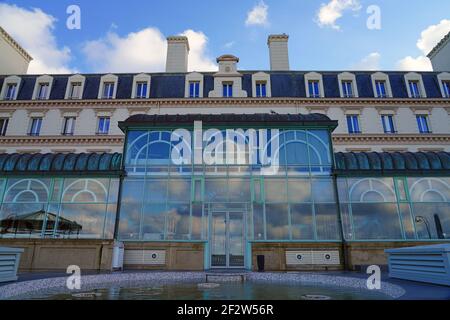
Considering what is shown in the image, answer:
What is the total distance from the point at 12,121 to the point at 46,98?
334cm

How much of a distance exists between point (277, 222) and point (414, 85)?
21011 mm

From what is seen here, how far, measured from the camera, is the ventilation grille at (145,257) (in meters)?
12.6

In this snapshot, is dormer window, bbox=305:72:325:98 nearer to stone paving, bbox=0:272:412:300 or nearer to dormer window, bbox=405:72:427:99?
dormer window, bbox=405:72:427:99

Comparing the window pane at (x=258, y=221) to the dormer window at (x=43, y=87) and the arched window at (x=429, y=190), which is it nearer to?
the arched window at (x=429, y=190)

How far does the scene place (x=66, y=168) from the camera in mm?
14125

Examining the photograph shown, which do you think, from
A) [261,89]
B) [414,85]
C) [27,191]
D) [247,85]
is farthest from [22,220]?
[414,85]

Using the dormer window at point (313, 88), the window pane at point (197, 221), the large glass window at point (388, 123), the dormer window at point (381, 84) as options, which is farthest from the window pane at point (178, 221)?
the dormer window at point (381, 84)

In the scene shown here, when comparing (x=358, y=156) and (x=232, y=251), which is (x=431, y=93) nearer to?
(x=358, y=156)

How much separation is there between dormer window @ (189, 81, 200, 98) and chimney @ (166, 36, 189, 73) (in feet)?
9.74

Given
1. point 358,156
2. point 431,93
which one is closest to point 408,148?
point 431,93

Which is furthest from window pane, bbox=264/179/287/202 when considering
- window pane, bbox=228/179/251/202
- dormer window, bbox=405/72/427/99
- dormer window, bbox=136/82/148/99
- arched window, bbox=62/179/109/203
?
dormer window, bbox=405/72/427/99

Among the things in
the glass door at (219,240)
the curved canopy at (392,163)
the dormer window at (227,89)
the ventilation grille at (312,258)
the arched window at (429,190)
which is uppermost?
the dormer window at (227,89)

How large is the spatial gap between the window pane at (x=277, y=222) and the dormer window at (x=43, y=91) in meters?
22.4

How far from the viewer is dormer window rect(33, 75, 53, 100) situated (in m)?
24.6
